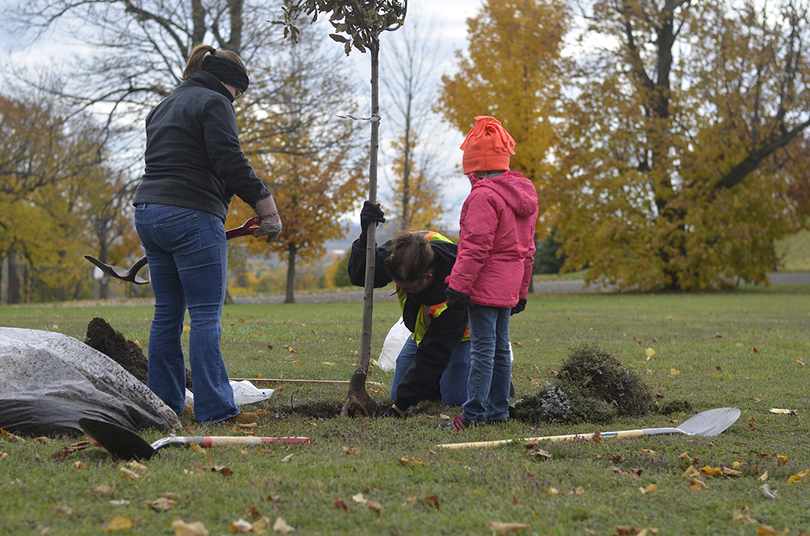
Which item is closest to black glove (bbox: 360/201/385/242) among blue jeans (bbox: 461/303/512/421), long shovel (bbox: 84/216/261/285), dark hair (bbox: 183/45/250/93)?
long shovel (bbox: 84/216/261/285)

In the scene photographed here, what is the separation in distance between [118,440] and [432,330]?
2052 mm

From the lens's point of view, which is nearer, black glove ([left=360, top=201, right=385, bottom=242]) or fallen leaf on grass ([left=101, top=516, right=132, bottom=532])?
fallen leaf on grass ([left=101, top=516, right=132, bottom=532])

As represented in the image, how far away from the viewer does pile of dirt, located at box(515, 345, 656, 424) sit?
4.03 meters

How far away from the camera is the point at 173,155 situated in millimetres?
3514

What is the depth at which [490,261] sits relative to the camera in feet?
12.3

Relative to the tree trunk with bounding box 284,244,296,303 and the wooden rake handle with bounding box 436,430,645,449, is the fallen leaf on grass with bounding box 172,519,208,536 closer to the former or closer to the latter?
the wooden rake handle with bounding box 436,430,645,449

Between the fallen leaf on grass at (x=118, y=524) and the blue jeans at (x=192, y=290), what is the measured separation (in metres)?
1.43

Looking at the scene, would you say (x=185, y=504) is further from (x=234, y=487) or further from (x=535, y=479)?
(x=535, y=479)

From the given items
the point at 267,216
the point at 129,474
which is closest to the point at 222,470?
the point at 129,474

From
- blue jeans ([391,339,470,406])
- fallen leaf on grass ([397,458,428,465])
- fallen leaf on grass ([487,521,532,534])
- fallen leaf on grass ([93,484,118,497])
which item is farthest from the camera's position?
blue jeans ([391,339,470,406])

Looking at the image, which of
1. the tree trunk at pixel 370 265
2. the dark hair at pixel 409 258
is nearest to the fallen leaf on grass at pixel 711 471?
the dark hair at pixel 409 258

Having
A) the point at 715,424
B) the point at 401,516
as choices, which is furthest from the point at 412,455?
the point at 715,424

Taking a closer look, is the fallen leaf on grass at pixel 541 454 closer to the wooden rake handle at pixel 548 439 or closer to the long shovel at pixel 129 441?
the wooden rake handle at pixel 548 439

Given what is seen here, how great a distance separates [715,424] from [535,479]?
1.67 meters
